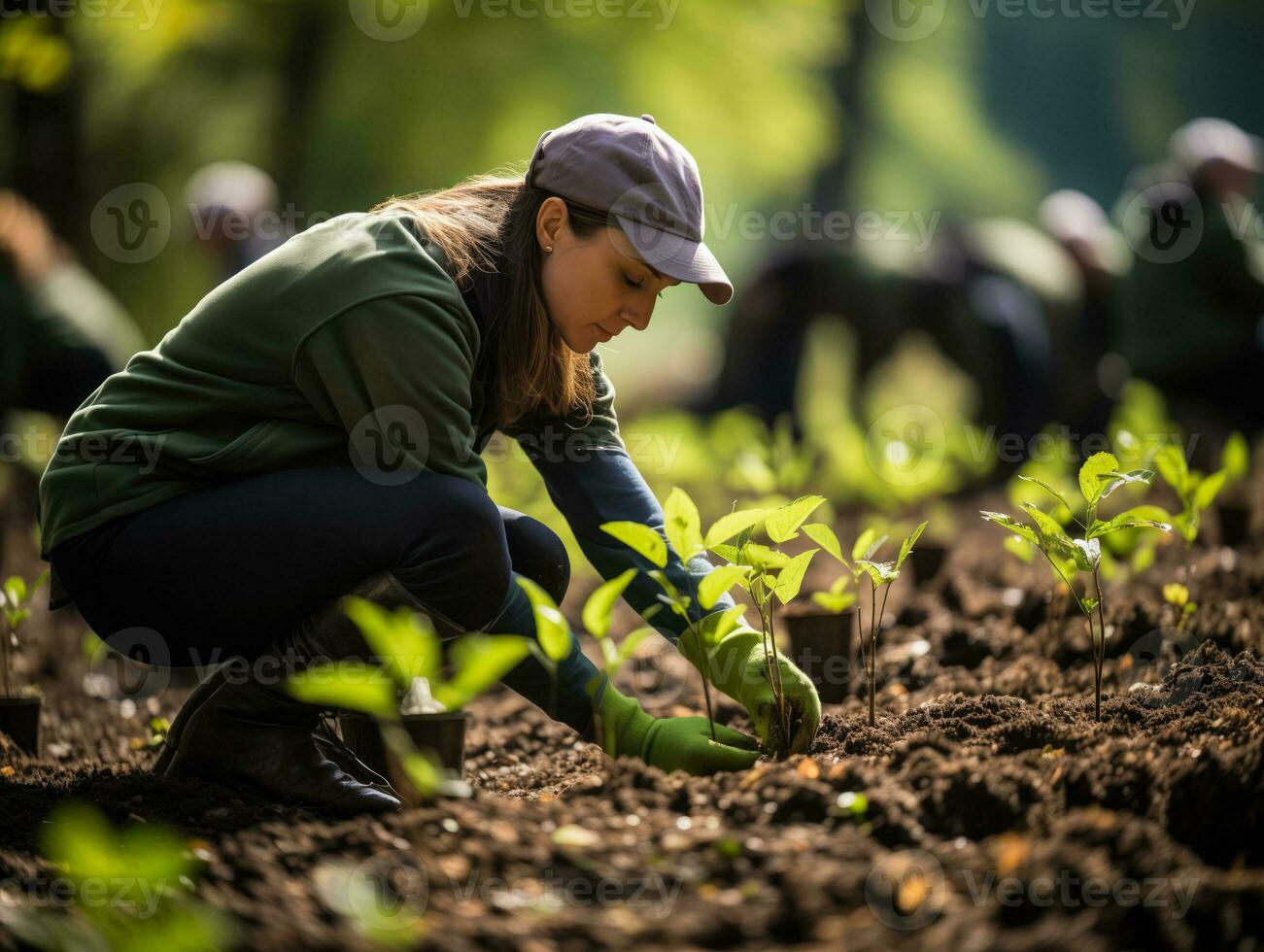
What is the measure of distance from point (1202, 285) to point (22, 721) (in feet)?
17.0

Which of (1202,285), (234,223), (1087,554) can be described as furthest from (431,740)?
(1202,285)

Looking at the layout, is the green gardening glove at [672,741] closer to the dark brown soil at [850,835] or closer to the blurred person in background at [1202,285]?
the dark brown soil at [850,835]

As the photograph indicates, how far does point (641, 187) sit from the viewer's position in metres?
1.70

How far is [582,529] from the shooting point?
6.59 feet

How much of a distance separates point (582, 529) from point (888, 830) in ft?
2.95

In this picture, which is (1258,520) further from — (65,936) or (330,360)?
(65,936)

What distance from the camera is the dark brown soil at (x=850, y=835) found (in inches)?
38.6

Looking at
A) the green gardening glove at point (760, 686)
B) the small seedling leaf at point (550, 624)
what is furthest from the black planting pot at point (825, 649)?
the small seedling leaf at point (550, 624)

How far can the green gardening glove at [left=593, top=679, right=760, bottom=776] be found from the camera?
1608 millimetres

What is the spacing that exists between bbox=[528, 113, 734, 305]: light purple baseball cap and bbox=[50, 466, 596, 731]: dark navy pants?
0.43 meters

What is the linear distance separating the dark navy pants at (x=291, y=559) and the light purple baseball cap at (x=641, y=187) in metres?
0.43

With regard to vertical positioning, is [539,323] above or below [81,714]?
above

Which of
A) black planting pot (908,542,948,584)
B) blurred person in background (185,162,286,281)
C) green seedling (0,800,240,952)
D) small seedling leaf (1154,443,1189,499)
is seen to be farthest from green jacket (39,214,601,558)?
blurred person in background (185,162,286,281)

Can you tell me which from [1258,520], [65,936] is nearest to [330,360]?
[65,936]
